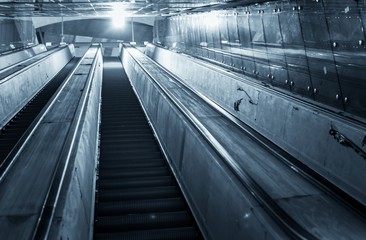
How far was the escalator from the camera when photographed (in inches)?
164

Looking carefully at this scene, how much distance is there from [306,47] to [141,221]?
4.78m

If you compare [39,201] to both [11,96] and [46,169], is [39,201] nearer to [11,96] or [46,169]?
[46,169]

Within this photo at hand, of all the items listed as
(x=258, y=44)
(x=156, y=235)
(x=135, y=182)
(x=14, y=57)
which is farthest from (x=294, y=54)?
(x=14, y=57)

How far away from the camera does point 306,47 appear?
700 cm

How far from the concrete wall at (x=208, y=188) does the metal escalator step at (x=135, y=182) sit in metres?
0.21

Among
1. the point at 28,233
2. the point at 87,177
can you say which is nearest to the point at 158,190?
the point at 87,177

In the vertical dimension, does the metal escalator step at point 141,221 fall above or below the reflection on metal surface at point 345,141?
below

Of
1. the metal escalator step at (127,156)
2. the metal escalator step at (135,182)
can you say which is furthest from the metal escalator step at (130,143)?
the metal escalator step at (135,182)

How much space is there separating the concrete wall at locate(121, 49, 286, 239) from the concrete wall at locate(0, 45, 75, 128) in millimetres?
3293

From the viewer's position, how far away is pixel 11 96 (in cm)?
775

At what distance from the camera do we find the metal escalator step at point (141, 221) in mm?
4180

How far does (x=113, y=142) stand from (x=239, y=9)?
227 inches

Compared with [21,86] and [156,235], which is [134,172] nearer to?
[156,235]

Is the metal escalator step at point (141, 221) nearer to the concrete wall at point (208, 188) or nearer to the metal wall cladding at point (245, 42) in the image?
the concrete wall at point (208, 188)
